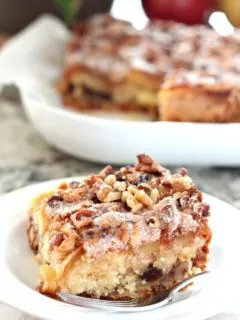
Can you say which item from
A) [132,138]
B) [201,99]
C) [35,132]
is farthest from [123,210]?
[35,132]

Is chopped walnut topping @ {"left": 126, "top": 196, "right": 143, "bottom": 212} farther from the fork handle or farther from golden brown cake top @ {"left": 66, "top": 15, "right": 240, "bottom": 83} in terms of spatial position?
golden brown cake top @ {"left": 66, "top": 15, "right": 240, "bottom": 83}

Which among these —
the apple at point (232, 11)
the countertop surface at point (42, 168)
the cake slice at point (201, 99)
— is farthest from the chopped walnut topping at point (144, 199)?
the apple at point (232, 11)

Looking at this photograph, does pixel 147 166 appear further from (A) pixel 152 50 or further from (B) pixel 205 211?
(A) pixel 152 50

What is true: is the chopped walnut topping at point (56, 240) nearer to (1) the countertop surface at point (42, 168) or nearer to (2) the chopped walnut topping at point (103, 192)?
(2) the chopped walnut topping at point (103, 192)

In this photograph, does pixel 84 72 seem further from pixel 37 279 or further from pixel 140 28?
pixel 37 279

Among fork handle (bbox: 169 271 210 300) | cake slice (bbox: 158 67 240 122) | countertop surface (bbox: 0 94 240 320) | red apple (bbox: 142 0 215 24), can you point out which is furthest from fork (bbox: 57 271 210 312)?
red apple (bbox: 142 0 215 24)

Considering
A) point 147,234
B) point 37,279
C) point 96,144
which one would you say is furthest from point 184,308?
point 96,144
